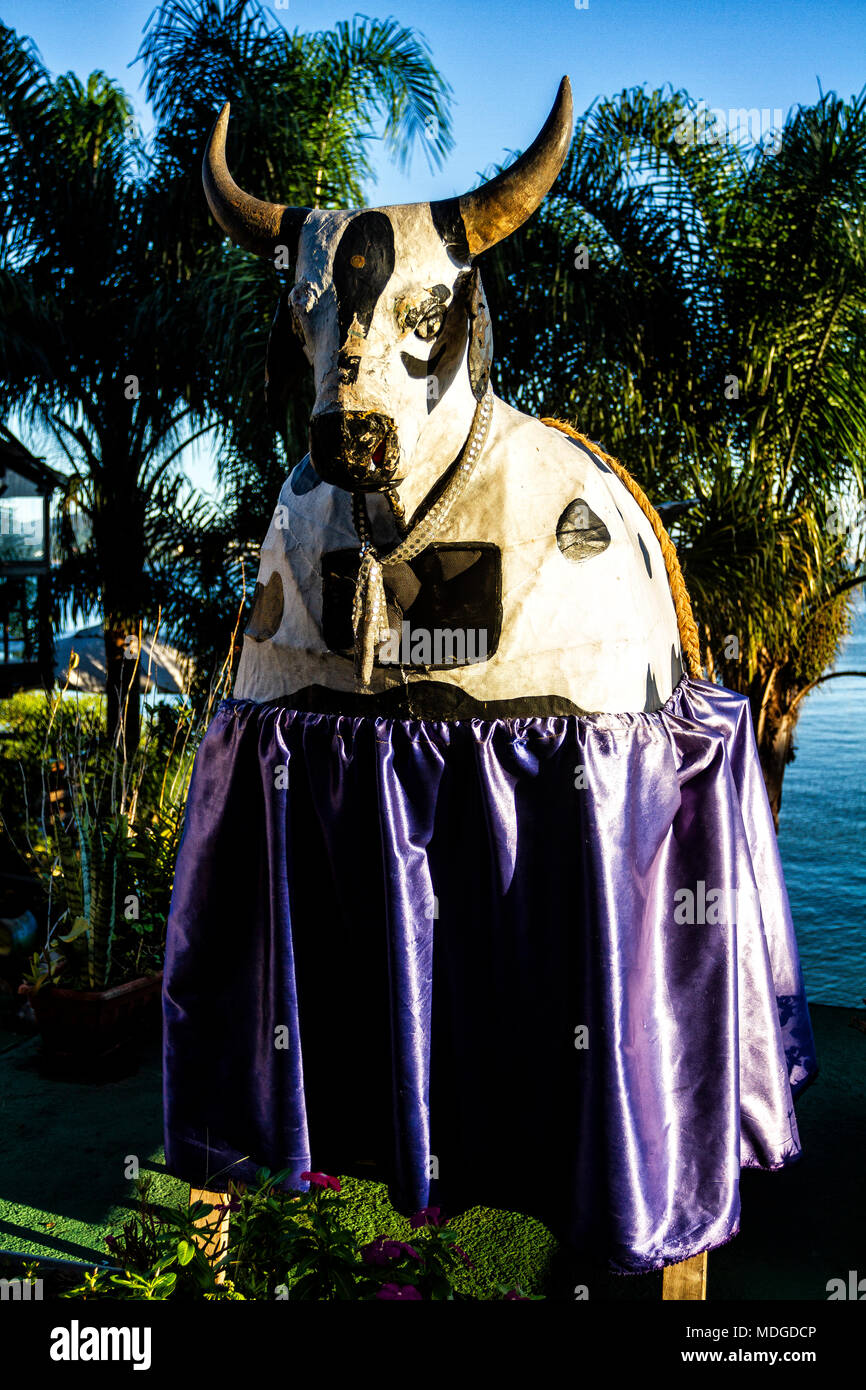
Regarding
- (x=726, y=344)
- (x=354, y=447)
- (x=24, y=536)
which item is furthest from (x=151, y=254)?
(x=354, y=447)

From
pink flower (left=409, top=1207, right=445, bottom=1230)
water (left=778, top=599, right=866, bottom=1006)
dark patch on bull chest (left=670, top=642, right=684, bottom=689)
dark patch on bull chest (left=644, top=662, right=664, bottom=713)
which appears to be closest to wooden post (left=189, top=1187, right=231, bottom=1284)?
pink flower (left=409, top=1207, right=445, bottom=1230)

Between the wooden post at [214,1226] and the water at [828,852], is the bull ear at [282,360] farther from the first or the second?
the water at [828,852]

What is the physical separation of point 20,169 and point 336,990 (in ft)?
21.6

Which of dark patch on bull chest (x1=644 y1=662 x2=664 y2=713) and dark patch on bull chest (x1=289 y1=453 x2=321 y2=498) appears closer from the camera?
dark patch on bull chest (x1=644 y1=662 x2=664 y2=713)

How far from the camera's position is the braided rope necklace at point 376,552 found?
200 centimetres

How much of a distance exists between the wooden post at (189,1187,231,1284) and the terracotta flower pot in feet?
4.70

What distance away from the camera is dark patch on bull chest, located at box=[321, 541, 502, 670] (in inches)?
80.5

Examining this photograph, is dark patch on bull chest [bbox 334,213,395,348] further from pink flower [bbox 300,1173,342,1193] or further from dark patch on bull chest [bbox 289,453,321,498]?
pink flower [bbox 300,1173,342,1193]

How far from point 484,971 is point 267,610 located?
919 millimetres

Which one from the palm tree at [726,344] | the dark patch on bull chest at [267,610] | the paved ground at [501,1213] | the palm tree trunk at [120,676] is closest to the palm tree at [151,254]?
the palm tree trunk at [120,676]

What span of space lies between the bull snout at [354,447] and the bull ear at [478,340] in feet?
1.13
